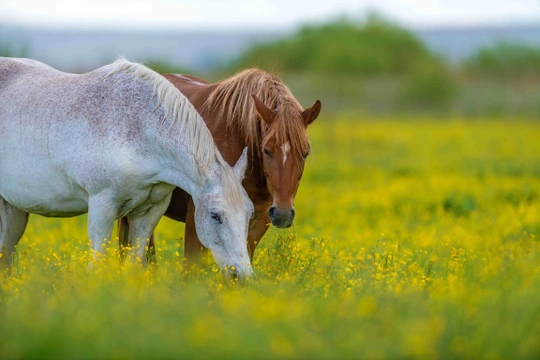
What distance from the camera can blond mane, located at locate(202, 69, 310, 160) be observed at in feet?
17.9

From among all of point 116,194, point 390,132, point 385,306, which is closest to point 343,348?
point 385,306

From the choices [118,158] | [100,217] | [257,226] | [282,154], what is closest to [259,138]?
[282,154]

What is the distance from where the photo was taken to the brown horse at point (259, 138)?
17.8 ft

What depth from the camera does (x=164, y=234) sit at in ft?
30.0

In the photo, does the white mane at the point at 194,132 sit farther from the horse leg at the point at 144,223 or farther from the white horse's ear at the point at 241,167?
the horse leg at the point at 144,223

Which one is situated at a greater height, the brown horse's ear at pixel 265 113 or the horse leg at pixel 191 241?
the brown horse's ear at pixel 265 113

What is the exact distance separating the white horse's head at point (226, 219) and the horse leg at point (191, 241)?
0.45 meters

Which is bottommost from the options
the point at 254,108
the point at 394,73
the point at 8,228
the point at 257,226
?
the point at 394,73

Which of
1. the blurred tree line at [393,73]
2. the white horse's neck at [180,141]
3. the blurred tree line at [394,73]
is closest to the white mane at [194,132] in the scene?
the white horse's neck at [180,141]

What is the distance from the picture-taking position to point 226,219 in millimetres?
5344

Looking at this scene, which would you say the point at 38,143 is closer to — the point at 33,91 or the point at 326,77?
the point at 33,91

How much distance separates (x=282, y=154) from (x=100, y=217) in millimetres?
1434

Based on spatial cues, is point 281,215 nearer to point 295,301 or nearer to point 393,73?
point 295,301

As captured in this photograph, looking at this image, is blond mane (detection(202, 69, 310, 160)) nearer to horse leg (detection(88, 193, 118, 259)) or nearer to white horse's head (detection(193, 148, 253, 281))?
white horse's head (detection(193, 148, 253, 281))
